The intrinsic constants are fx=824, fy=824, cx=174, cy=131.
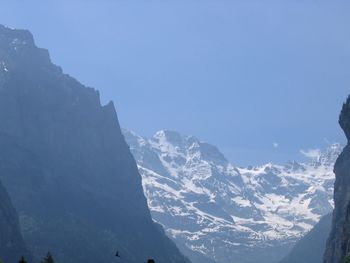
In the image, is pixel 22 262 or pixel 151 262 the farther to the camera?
pixel 22 262

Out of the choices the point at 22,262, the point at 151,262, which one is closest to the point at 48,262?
the point at 22,262

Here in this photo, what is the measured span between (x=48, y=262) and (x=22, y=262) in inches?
791

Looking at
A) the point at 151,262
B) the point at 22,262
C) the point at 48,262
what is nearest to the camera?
the point at 151,262

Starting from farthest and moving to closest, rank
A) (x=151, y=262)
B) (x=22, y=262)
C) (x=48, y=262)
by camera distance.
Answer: (x=48, y=262)
(x=22, y=262)
(x=151, y=262)

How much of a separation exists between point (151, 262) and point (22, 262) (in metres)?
36.5

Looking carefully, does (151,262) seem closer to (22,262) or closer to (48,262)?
(22,262)

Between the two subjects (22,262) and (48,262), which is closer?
(22,262)

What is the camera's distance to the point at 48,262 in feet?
468

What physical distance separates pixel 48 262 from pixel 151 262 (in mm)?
54104

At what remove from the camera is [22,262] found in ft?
403

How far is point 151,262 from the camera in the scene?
92562mm
